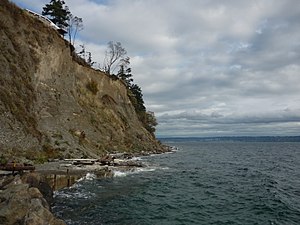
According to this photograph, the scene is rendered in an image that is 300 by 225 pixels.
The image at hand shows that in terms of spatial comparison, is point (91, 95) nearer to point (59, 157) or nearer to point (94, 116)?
point (94, 116)

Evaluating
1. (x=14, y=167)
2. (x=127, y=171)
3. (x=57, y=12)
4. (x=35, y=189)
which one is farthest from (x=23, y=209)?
(x=57, y=12)

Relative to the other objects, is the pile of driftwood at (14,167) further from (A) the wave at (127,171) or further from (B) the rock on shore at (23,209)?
(A) the wave at (127,171)

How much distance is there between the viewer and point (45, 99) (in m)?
43.8

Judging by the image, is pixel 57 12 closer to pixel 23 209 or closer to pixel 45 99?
pixel 45 99

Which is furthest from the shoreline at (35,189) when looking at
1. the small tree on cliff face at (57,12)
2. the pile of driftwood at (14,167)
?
the small tree on cliff face at (57,12)

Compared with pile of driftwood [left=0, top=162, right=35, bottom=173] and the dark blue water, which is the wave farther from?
pile of driftwood [left=0, top=162, right=35, bottom=173]

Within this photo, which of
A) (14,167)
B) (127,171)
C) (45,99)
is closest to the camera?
(14,167)

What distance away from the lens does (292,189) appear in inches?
1201

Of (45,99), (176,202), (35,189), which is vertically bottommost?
(176,202)

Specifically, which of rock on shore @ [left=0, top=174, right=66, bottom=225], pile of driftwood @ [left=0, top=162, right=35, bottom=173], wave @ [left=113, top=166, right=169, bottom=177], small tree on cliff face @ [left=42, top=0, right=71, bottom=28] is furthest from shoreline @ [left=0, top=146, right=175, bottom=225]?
small tree on cliff face @ [left=42, top=0, right=71, bottom=28]

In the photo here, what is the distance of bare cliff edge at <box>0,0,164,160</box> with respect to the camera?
112 feet

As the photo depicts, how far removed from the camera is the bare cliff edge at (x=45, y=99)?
112 ft

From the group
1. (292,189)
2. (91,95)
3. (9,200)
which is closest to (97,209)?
(9,200)

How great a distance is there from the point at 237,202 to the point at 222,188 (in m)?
6.04
